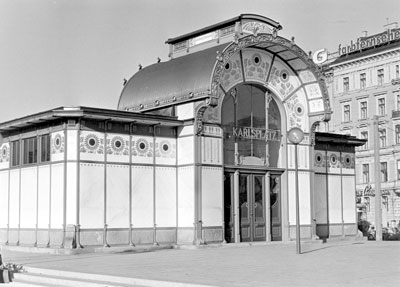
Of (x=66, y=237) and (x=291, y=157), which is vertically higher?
(x=291, y=157)

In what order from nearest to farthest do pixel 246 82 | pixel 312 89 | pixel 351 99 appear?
1. pixel 246 82
2. pixel 312 89
3. pixel 351 99

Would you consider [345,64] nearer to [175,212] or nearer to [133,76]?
[133,76]

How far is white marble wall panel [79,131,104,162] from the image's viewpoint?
2523 centimetres

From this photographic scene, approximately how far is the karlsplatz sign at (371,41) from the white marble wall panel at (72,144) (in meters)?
55.0

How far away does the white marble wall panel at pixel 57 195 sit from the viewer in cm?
2527

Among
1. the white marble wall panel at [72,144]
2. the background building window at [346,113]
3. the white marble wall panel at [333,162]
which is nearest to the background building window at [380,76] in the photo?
the background building window at [346,113]

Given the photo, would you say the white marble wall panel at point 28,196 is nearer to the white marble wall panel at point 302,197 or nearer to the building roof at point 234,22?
the building roof at point 234,22

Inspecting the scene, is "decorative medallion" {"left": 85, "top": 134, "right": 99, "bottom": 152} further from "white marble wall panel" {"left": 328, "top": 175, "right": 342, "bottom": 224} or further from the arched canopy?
"white marble wall panel" {"left": 328, "top": 175, "right": 342, "bottom": 224}

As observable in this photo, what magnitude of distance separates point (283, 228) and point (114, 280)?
1586 centimetres

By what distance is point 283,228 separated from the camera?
1185 inches

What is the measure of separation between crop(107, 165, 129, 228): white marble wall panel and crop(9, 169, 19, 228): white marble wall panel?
15.4 ft

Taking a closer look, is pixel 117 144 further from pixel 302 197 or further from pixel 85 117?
pixel 302 197

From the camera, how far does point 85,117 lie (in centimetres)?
2503

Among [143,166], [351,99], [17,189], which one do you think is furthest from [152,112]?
[351,99]
